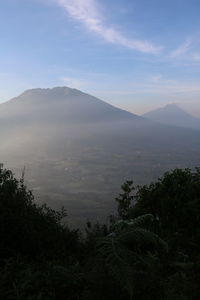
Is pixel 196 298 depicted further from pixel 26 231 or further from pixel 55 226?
pixel 55 226

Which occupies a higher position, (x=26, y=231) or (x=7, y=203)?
(x=7, y=203)

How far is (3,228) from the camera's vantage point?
199 inches

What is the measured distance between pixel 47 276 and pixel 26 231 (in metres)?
1.60

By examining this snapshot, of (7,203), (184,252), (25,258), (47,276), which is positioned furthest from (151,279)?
(7,203)

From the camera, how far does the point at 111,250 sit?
137 inches

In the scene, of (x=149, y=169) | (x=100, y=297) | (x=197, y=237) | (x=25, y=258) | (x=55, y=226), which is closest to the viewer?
(x=100, y=297)

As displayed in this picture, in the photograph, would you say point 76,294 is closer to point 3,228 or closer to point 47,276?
point 47,276

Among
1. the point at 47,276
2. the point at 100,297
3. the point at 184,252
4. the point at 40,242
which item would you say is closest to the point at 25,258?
the point at 40,242

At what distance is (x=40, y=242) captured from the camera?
5219mm

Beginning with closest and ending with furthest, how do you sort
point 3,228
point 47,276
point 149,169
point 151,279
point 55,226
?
1. point 151,279
2. point 47,276
3. point 3,228
4. point 55,226
5. point 149,169

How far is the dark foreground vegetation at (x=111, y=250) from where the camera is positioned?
3297 millimetres

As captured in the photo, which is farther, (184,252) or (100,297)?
(184,252)

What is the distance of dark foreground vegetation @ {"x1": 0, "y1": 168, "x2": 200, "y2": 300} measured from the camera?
3297mm

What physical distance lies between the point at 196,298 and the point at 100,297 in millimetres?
966
